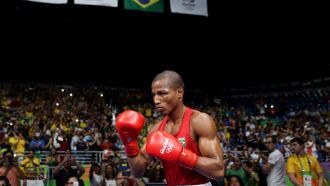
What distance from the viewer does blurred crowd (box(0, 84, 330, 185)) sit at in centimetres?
850

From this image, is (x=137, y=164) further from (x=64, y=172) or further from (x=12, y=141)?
(x=12, y=141)

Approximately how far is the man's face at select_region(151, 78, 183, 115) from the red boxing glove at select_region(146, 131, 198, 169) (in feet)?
0.87

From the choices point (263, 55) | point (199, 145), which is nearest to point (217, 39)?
point (263, 55)

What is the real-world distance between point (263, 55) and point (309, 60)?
2594 mm

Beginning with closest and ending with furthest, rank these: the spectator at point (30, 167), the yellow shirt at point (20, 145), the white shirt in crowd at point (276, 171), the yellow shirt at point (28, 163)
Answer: the white shirt in crowd at point (276, 171), the spectator at point (30, 167), the yellow shirt at point (28, 163), the yellow shirt at point (20, 145)

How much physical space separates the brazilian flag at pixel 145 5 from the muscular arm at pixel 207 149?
7505 millimetres

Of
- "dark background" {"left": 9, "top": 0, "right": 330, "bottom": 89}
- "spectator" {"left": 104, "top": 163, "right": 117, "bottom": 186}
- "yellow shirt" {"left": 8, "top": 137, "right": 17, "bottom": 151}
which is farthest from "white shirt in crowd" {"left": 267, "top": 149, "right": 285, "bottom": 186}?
"dark background" {"left": 9, "top": 0, "right": 330, "bottom": 89}

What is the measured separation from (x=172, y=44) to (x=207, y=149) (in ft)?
66.6

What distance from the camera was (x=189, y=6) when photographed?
10.6 meters

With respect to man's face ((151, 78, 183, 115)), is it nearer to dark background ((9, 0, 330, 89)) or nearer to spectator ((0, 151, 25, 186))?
spectator ((0, 151, 25, 186))

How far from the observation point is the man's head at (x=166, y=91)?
3.11 m

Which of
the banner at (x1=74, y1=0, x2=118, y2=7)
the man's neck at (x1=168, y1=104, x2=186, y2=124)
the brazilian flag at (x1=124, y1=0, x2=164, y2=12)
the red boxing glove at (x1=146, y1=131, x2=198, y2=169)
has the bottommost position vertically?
the red boxing glove at (x1=146, y1=131, x2=198, y2=169)

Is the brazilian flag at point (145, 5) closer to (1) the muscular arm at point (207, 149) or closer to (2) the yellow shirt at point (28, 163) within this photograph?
(2) the yellow shirt at point (28, 163)

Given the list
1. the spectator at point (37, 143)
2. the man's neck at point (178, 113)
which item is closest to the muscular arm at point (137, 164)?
the man's neck at point (178, 113)
